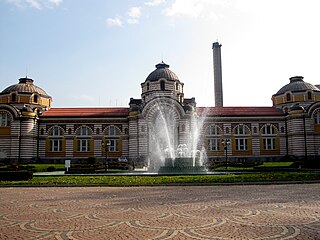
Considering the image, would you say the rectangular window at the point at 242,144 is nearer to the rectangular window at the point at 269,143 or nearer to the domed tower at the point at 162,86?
the rectangular window at the point at 269,143

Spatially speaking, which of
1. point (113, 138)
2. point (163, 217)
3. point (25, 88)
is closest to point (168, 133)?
point (113, 138)

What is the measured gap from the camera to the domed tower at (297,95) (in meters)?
58.2

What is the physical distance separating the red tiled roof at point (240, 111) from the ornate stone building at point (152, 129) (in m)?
0.16

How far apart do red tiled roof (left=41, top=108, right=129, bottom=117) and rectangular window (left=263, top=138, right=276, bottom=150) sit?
2296 centimetres

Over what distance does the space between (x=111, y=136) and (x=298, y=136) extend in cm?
2925

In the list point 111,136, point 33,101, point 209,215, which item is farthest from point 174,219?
point 33,101

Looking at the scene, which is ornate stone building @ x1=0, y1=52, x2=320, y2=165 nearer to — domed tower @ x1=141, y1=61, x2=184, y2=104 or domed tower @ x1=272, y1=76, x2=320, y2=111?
domed tower @ x1=141, y1=61, x2=184, y2=104

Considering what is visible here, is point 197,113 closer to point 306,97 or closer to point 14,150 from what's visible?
point 306,97

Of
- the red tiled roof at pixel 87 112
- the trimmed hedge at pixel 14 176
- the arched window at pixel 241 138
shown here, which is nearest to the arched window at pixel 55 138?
the red tiled roof at pixel 87 112

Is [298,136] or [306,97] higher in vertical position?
[306,97]

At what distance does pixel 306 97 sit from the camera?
191 ft

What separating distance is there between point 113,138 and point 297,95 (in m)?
32.8

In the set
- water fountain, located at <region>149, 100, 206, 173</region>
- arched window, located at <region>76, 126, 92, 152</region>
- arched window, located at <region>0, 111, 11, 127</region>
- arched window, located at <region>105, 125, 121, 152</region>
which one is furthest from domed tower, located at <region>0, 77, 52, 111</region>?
water fountain, located at <region>149, 100, 206, 173</region>

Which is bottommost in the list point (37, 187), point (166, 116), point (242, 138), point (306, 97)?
point (37, 187)
